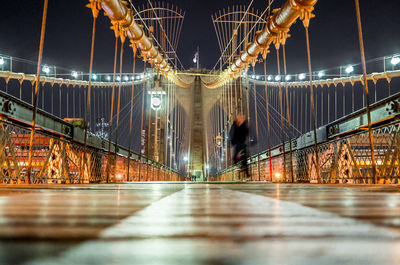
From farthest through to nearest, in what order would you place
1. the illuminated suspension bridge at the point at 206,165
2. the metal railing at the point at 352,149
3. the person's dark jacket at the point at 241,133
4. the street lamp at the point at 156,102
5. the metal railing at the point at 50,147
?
the street lamp at the point at 156,102
the person's dark jacket at the point at 241,133
the metal railing at the point at 50,147
the metal railing at the point at 352,149
the illuminated suspension bridge at the point at 206,165

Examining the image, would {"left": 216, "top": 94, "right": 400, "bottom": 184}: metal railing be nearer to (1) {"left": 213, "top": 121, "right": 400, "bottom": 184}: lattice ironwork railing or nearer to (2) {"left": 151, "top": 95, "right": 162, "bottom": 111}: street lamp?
(1) {"left": 213, "top": 121, "right": 400, "bottom": 184}: lattice ironwork railing

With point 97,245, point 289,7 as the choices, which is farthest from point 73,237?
point 289,7

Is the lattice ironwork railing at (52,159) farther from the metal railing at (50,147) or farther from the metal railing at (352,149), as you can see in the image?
the metal railing at (352,149)

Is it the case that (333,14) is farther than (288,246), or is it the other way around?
(333,14)

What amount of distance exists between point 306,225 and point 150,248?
7.7 inches

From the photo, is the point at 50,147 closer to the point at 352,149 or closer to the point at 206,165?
the point at 352,149

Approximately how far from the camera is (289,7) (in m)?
5.53

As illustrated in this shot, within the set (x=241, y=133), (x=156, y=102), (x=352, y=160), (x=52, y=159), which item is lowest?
(x=352, y=160)

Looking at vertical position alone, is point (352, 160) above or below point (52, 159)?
below

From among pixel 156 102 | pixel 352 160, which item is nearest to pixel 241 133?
pixel 352 160

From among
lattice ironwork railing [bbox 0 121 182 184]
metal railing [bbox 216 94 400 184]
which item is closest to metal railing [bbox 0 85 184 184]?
lattice ironwork railing [bbox 0 121 182 184]

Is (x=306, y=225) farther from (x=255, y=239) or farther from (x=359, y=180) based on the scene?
(x=359, y=180)

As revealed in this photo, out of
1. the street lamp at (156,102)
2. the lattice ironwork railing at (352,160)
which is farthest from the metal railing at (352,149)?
the street lamp at (156,102)

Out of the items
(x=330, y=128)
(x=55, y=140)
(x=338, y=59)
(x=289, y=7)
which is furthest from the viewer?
(x=338, y=59)
